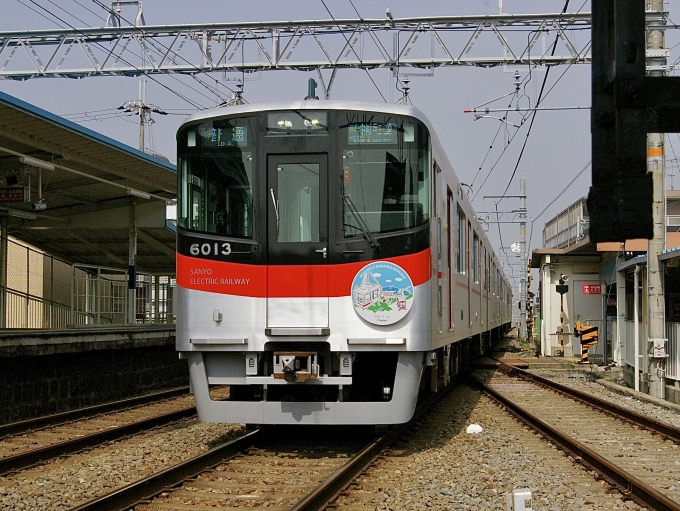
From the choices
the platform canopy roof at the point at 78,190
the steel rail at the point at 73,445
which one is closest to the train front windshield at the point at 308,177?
the steel rail at the point at 73,445

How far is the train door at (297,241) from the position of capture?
7.26 metres

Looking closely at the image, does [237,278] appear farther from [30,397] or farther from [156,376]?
[156,376]

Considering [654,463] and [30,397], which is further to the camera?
[30,397]

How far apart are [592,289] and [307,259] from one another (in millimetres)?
19044

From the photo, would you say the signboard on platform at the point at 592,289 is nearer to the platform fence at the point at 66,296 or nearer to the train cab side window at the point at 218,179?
the platform fence at the point at 66,296

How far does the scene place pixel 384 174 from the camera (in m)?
7.36

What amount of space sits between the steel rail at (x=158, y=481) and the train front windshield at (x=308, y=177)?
74.1 inches

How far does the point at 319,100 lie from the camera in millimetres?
7512

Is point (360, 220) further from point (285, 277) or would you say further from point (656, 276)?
point (656, 276)

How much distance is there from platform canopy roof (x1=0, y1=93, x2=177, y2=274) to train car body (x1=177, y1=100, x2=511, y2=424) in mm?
4645

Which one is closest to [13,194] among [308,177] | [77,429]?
[77,429]

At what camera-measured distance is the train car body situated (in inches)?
283

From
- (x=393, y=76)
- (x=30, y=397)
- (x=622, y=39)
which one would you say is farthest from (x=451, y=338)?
(x=393, y=76)

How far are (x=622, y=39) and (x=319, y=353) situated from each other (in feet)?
14.8
